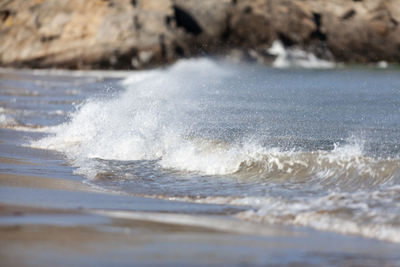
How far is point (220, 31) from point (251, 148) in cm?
2696

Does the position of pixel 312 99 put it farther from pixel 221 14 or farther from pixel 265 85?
pixel 221 14

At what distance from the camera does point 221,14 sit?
35875mm

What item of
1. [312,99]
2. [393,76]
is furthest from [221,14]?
[312,99]

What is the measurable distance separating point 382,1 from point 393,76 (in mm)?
12838

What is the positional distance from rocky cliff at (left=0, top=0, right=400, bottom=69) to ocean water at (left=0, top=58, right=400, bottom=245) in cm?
1539

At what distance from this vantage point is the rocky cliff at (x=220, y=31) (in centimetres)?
3453

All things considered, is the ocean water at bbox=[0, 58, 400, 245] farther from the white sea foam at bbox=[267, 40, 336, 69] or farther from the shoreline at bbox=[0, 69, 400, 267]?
the white sea foam at bbox=[267, 40, 336, 69]

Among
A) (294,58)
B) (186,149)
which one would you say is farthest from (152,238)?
(294,58)

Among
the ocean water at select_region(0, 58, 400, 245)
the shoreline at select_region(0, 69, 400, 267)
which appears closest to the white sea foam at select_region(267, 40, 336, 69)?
the ocean water at select_region(0, 58, 400, 245)

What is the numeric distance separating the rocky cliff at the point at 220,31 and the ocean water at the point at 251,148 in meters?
15.4

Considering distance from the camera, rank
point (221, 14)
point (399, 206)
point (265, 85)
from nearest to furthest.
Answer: point (399, 206), point (265, 85), point (221, 14)

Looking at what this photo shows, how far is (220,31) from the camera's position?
35.6 meters

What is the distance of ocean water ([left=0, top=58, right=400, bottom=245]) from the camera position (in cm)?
632

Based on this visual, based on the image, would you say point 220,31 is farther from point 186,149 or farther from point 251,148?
point 251,148
